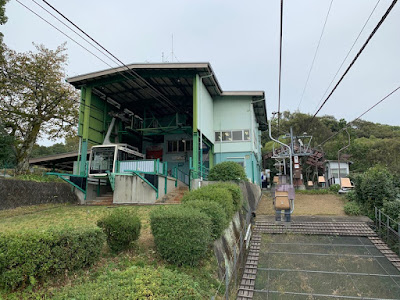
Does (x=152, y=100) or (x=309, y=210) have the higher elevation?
(x=152, y=100)

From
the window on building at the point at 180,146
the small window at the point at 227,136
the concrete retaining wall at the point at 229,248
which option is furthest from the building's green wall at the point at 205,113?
the concrete retaining wall at the point at 229,248

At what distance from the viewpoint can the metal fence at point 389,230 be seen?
8.05 m

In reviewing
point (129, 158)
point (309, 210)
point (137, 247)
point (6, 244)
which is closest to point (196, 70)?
point (129, 158)

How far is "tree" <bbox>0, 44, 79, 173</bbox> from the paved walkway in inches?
690

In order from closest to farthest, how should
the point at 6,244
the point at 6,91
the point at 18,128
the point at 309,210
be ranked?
the point at 6,244
the point at 309,210
the point at 6,91
the point at 18,128

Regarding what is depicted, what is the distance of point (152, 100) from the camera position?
67.4ft

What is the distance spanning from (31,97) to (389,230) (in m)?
23.3

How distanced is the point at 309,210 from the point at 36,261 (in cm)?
1255

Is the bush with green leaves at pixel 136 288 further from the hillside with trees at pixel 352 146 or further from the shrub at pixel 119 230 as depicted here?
the hillside with trees at pixel 352 146

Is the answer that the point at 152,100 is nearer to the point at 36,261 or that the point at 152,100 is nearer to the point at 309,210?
the point at 309,210

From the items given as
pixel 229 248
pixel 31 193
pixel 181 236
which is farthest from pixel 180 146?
pixel 181 236

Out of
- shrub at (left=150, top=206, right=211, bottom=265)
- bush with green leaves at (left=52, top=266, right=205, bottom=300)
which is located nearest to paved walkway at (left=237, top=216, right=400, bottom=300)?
shrub at (left=150, top=206, right=211, bottom=265)

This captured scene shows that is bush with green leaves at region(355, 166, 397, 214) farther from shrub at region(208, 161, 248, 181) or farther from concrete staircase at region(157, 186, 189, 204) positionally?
concrete staircase at region(157, 186, 189, 204)

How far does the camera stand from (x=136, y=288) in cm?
312
